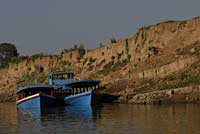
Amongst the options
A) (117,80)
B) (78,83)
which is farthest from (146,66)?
(78,83)

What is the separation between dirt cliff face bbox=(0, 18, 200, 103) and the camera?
63.7 metres

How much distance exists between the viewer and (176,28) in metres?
74.3

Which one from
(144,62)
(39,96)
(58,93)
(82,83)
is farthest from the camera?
(144,62)

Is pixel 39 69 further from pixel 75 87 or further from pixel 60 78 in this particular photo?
pixel 75 87

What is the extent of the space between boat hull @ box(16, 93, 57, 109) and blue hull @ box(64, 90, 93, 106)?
1738mm

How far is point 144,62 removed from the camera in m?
73.3

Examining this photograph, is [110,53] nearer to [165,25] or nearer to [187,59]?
[165,25]

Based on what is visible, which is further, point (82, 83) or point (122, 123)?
point (82, 83)

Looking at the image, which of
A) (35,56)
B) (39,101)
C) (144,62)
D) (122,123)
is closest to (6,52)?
(35,56)

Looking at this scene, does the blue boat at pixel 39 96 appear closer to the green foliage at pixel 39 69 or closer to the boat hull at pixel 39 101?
the boat hull at pixel 39 101

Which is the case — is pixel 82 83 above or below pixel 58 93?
above

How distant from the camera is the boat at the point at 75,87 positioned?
61750mm

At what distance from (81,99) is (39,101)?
167 inches

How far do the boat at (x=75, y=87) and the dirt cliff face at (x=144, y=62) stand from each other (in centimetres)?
359
